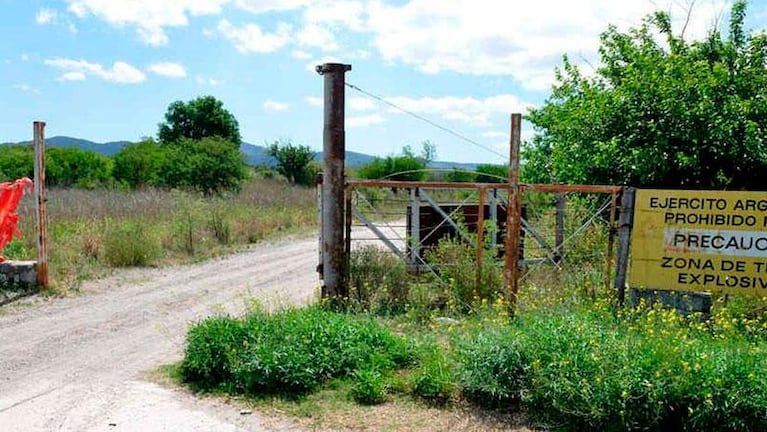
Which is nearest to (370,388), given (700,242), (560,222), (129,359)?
(129,359)

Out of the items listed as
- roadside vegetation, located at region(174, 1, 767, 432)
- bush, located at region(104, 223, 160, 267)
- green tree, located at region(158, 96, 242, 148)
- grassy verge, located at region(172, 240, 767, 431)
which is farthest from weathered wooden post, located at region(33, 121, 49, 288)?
green tree, located at region(158, 96, 242, 148)

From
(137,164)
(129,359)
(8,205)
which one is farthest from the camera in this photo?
(137,164)

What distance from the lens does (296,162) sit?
137 feet

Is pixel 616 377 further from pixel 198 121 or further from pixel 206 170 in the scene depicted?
pixel 198 121

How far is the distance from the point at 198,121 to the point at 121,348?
45.9 metres

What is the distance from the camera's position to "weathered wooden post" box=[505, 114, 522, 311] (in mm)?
7039

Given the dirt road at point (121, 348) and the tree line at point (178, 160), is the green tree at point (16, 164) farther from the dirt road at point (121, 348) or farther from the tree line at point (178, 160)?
the dirt road at point (121, 348)

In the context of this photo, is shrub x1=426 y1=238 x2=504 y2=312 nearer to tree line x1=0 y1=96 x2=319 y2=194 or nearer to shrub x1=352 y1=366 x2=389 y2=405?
shrub x1=352 y1=366 x2=389 y2=405

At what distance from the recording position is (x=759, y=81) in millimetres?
11633

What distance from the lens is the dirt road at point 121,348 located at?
534cm

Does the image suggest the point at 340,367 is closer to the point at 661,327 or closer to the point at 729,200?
the point at 661,327

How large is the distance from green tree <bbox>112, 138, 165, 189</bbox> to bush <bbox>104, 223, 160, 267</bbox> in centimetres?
2183

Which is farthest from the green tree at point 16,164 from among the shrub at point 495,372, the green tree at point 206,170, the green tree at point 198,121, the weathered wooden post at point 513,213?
the shrub at point 495,372

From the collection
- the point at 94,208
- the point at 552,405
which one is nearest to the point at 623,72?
the point at 552,405
